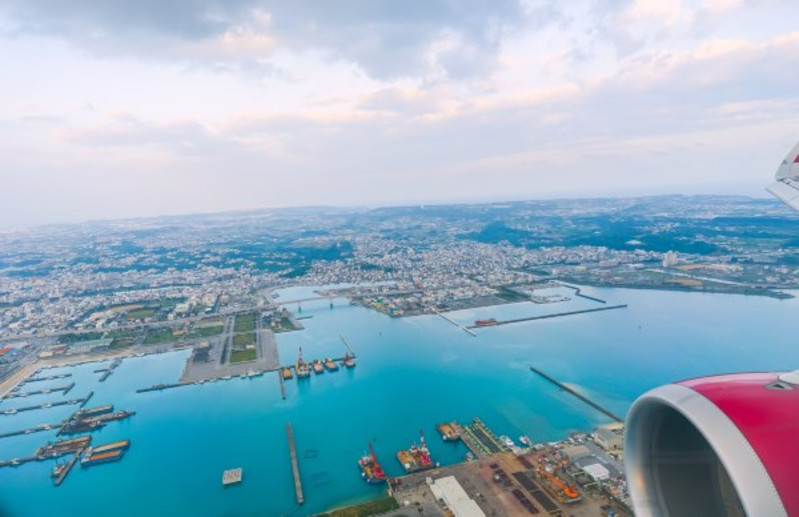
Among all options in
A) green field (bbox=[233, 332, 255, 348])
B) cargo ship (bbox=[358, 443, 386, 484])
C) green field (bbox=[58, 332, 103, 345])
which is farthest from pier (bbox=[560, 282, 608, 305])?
green field (bbox=[58, 332, 103, 345])

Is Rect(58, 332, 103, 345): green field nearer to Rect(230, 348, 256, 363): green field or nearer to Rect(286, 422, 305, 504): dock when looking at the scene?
Rect(230, 348, 256, 363): green field

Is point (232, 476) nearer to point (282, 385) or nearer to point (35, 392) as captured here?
point (282, 385)

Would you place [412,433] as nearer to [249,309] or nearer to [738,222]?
[249,309]

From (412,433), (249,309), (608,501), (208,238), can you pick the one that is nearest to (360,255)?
(249,309)

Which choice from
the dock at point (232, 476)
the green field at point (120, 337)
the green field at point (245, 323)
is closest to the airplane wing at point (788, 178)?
the dock at point (232, 476)

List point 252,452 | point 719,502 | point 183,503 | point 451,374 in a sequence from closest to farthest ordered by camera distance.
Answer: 1. point 719,502
2. point 183,503
3. point 252,452
4. point 451,374

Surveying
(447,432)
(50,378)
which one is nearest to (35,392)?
(50,378)

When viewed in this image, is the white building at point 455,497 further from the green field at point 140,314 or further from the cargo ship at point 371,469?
the green field at point 140,314
